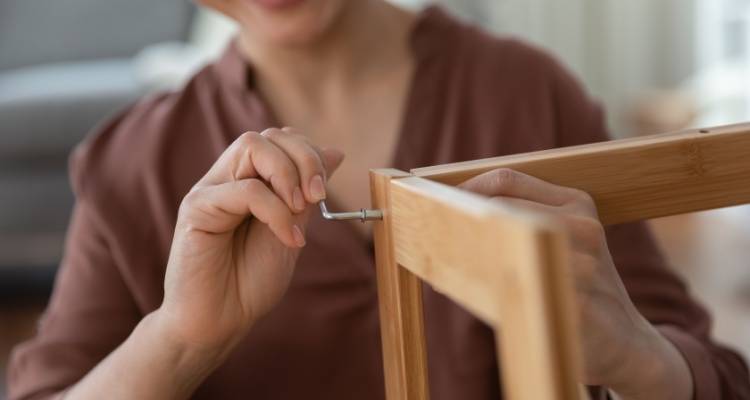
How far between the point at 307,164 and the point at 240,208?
46 mm

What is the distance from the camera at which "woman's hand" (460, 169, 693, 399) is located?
0.47m

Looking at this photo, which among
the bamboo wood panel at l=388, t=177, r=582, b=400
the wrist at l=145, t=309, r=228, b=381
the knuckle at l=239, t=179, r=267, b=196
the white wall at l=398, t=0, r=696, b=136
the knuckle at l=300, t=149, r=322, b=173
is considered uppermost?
the white wall at l=398, t=0, r=696, b=136

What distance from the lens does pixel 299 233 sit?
55cm

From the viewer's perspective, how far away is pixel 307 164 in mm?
551

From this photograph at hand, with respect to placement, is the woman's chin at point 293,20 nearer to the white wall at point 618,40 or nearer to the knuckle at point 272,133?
the knuckle at point 272,133

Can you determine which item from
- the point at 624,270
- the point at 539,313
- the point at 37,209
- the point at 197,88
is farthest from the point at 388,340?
the point at 37,209

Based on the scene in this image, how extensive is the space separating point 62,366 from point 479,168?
17.3 inches

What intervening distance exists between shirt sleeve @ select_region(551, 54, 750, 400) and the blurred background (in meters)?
0.91

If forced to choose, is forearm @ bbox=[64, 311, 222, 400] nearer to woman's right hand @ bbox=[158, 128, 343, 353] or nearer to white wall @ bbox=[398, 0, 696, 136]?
woman's right hand @ bbox=[158, 128, 343, 353]

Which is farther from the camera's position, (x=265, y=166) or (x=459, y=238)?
(x=265, y=166)

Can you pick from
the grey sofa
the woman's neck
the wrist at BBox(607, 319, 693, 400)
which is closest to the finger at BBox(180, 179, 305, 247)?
the wrist at BBox(607, 319, 693, 400)

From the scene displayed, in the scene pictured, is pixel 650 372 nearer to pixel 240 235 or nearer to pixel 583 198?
pixel 583 198

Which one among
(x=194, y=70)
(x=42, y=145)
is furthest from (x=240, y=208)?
(x=42, y=145)

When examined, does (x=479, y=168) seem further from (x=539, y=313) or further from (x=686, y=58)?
(x=686, y=58)
